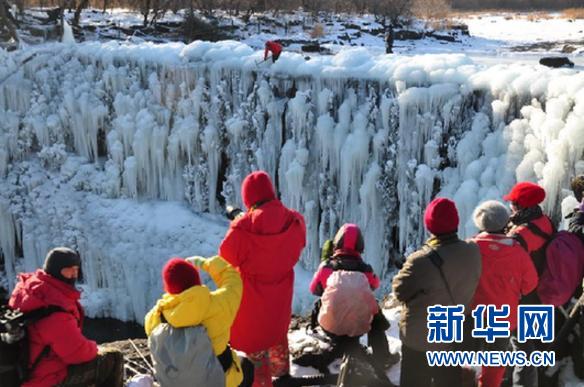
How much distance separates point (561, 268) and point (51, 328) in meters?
2.88

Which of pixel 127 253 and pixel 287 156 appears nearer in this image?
pixel 287 156

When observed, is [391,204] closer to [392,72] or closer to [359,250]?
[392,72]

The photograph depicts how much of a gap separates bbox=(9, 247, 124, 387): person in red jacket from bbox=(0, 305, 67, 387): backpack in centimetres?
2

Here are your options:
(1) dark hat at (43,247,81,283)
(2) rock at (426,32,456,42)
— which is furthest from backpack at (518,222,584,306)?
A: (2) rock at (426,32,456,42)

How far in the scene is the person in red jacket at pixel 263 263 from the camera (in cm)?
356

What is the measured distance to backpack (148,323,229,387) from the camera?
2920 millimetres

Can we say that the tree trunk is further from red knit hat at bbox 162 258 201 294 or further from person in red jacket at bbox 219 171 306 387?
red knit hat at bbox 162 258 201 294

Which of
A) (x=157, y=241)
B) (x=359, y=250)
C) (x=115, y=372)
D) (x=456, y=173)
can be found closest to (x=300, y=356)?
(x=359, y=250)

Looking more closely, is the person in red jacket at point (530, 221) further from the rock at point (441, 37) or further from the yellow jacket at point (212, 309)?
the rock at point (441, 37)

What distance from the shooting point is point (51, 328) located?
124 inches

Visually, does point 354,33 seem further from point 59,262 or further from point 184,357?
point 184,357

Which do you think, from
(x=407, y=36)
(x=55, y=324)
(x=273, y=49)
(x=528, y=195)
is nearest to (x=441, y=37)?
(x=407, y=36)

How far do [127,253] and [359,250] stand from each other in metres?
8.28

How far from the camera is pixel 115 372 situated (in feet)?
12.1
